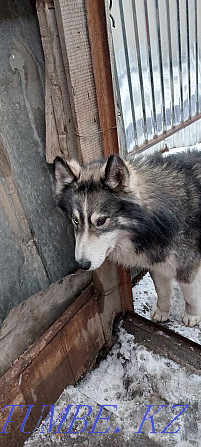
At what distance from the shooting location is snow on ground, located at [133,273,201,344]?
2949 millimetres

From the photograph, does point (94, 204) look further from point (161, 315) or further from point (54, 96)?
point (161, 315)

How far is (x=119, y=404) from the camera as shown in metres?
2.48

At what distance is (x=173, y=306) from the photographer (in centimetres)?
326

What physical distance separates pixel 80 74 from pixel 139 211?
33.8 inches

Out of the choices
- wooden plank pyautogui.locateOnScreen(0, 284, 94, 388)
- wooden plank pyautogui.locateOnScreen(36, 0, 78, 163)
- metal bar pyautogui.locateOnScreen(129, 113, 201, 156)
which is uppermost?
wooden plank pyautogui.locateOnScreen(36, 0, 78, 163)

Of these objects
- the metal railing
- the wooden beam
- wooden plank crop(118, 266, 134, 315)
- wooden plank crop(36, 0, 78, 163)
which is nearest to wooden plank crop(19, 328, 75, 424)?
wooden plank crop(118, 266, 134, 315)

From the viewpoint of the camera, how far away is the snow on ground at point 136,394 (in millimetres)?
2220

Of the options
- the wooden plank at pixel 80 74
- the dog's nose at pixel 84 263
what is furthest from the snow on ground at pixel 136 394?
the wooden plank at pixel 80 74

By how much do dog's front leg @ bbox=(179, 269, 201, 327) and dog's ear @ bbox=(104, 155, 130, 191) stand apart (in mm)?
1073

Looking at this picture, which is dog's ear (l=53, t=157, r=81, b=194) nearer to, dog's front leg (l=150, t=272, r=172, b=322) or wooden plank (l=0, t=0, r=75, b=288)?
wooden plank (l=0, t=0, r=75, b=288)

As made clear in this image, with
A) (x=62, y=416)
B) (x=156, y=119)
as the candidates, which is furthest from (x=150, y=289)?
(x=156, y=119)

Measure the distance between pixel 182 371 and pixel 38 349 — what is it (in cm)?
112

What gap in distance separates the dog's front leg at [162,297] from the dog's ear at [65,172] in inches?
46.5

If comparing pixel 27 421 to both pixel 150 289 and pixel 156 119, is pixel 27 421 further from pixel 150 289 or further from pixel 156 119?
pixel 156 119
